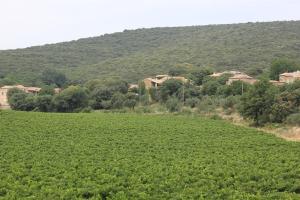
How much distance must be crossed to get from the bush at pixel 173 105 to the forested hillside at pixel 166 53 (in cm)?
2977

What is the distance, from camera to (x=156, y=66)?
381 feet

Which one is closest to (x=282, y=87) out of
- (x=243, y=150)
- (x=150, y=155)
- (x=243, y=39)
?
(x=243, y=150)

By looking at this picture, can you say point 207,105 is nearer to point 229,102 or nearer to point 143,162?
point 229,102

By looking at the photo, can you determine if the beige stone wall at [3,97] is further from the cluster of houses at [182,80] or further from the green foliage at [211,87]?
the green foliage at [211,87]

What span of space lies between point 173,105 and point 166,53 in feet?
185

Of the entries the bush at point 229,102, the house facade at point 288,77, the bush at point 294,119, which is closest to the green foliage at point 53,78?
the house facade at point 288,77

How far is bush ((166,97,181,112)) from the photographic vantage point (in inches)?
2844

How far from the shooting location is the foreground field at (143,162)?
21.1 metres

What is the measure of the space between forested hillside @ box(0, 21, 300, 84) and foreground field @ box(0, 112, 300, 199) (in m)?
56.9

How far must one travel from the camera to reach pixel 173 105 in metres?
72.6

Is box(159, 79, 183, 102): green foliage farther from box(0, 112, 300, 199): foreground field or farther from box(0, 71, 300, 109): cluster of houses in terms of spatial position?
box(0, 112, 300, 199): foreground field

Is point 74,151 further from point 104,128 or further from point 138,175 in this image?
point 104,128

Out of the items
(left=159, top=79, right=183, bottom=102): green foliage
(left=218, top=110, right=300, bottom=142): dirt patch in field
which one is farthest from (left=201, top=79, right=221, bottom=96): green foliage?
(left=218, top=110, right=300, bottom=142): dirt patch in field

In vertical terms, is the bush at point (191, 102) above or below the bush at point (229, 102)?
below
